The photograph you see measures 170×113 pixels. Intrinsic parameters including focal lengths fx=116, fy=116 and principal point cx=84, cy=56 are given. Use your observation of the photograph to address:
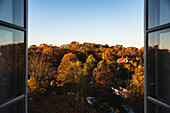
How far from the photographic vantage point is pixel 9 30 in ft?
3.53

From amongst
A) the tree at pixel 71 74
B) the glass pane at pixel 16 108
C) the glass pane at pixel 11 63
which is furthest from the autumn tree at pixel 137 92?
the glass pane at pixel 11 63

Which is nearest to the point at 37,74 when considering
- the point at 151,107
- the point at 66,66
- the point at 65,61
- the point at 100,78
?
the point at 66,66

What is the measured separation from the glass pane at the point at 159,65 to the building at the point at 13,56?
1.28 metres

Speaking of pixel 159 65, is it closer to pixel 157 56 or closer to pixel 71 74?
pixel 157 56

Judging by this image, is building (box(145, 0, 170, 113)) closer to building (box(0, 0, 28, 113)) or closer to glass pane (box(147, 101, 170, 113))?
glass pane (box(147, 101, 170, 113))

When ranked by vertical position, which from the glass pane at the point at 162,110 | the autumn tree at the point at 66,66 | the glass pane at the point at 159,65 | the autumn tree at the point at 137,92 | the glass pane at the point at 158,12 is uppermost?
the glass pane at the point at 158,12

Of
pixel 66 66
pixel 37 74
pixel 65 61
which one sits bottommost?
pixel 37 74

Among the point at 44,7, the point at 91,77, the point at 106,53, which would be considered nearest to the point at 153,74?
the point at 91,77

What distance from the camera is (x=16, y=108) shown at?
44.4 inches

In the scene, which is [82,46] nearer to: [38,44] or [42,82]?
[38,44]

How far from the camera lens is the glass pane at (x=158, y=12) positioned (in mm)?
1044

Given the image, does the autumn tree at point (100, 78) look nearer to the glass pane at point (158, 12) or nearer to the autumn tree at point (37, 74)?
the autumn tree at point (37, 74)

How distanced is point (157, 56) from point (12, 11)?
147 centimetres

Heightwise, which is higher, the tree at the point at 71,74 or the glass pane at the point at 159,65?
the glass pane at the point at 159,65
